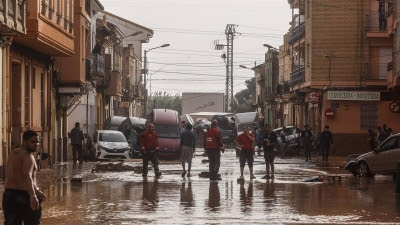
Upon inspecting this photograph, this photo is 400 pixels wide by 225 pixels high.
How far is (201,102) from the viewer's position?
10256cm

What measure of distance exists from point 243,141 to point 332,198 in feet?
32.0

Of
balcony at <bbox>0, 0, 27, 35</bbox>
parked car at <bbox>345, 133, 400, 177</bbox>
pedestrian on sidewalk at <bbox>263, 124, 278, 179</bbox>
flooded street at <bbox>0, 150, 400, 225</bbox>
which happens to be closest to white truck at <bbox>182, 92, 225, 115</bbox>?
parked car at <bbox>345, 133, 400, 177</bbox>

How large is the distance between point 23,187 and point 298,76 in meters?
58.8

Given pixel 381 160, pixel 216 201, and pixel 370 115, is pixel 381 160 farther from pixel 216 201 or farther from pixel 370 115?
pixel 370 115

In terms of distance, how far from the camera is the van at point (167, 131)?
181 feet

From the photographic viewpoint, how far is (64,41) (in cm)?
3859

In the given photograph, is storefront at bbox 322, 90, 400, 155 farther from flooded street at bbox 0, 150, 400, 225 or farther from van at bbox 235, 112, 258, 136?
flooded street at bbox 0, 150, 400, 225

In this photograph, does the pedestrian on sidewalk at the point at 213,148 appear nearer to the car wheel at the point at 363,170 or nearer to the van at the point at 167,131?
the car wheel at the point at 363,170

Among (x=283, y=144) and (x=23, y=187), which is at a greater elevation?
(x=23, y=187)

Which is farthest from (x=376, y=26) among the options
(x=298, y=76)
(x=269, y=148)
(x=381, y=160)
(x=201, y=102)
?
(x=201, y=102)

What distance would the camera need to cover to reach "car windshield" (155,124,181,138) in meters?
56.6

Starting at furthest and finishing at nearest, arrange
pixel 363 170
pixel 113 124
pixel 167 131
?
pixel 113 124
pixel 167 131
pixel 363 170

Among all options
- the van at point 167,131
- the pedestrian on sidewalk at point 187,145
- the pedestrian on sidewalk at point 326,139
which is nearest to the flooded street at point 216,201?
the pedestrian on sidewalk at point 187,145

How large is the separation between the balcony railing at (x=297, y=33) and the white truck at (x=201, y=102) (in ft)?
83.5
